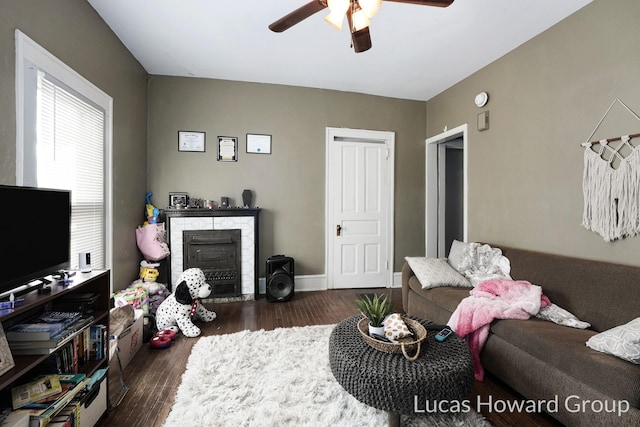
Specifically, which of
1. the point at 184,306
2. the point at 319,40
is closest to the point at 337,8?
the point at 319,40

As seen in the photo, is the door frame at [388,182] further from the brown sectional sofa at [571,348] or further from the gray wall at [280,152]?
the brown sectional sofa at [571,348]

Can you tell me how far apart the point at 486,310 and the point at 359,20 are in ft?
6.99

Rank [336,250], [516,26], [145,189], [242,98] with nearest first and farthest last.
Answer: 1. [516,26]
2. [145,189]
3. [242,98]
4. [336,250]

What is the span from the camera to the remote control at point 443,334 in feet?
5.47

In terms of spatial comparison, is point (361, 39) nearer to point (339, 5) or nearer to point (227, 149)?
point (339, 5)

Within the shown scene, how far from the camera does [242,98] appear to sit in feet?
12.7

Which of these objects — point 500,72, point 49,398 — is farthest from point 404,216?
point 49,398

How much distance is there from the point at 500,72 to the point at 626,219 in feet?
6.25

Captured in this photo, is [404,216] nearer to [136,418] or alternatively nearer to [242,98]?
[242,98]

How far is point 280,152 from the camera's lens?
13.2 feet

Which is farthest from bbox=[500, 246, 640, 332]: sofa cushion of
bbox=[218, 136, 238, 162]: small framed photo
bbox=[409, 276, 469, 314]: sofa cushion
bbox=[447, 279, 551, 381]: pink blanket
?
bbox=[218, 136, 238, 162]: small framed photo

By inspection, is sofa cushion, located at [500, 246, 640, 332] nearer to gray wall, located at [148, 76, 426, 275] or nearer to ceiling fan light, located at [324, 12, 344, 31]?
gray wall, located at [148, 76, 426, 275]

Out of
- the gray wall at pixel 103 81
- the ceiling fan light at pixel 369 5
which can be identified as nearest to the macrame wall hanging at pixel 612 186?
the ceiling fan light at pixel 369 5

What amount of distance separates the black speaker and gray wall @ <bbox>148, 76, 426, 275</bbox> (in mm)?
298
